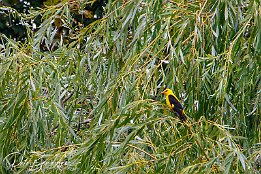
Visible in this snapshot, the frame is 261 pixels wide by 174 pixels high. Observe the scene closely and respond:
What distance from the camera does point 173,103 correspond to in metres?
3.33

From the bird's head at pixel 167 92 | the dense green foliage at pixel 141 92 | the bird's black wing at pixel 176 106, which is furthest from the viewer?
the bird's head at pixel 167 92

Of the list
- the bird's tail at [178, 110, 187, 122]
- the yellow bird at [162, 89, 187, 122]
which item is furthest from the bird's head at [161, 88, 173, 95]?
the bird's tail at [178, 110, 187, 122]

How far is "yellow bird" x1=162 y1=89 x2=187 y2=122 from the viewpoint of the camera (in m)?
3.22

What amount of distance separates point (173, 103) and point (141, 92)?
0.53ft

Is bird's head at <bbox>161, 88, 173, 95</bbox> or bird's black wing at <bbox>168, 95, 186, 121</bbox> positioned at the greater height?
bird's head at <bbox>161, 88, 173, 95</bbox>

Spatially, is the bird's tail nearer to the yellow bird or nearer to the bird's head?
the yellow bird

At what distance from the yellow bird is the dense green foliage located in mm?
38

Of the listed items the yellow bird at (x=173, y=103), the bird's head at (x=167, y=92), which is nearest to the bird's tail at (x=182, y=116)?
the yellow bird at (x=173, y=103)

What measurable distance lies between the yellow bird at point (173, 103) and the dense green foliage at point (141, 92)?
4cm

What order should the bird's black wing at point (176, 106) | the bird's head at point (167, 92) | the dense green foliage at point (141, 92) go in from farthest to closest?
the bird's head at point (167, 92), the bird's black wing at point (176, 106), the dense green foliage at point (141, 92)

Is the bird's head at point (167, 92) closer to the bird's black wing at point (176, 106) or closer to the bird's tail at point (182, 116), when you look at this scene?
the bird's black wing at point (176, 106)

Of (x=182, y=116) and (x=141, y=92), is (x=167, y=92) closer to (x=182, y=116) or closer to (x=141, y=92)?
(x=141, y=92)

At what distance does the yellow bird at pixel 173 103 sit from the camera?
10.6 ft

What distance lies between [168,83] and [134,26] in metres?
0.49
